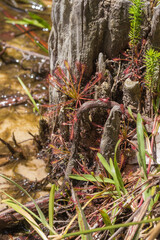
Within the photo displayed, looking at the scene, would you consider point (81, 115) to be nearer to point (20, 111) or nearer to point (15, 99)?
point (20, 111)

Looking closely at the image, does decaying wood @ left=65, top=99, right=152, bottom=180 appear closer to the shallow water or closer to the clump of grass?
the clump of grass

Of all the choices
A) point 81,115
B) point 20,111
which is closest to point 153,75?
point 81,115

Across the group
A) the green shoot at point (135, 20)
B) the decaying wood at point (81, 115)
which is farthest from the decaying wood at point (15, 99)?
the green shoot at point (135, 20)

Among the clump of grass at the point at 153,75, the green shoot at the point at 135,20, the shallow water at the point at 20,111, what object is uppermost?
the green shoot at the point at 135,20

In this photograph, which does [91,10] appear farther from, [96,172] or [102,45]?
[96,172]

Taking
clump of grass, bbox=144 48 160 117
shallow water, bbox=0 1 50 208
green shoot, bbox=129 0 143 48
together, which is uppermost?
green shoot, bbox=129 0 143 48

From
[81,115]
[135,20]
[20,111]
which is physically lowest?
[20,111]

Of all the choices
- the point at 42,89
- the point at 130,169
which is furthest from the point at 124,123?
the point at 42,89

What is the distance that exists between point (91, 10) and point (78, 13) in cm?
9

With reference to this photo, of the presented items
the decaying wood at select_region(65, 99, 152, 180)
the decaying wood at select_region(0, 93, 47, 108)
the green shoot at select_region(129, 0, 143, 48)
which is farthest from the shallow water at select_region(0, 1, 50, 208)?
the green shoot at select_region(129, 0, 143, 48)

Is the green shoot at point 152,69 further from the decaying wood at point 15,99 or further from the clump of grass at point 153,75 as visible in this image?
the decaying wood at point 15,99

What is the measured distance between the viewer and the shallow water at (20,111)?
8.12 feet

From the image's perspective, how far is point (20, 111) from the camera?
3086 mm

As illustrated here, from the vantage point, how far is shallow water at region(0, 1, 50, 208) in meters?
2.47
